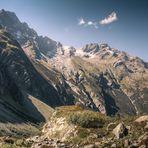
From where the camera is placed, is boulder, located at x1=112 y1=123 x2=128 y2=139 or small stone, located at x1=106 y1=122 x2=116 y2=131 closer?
boulder, located at x1=112 y1=123 x2=128 y2=139

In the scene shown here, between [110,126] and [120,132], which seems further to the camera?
[110,126]

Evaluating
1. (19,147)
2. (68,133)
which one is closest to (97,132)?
(68,133)

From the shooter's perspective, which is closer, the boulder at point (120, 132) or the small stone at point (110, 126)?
the boulder at point (120, 132)

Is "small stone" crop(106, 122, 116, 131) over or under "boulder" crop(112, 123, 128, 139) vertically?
over

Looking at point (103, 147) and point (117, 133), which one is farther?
point (117, 133)

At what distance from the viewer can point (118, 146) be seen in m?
127

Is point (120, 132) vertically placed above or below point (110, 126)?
below

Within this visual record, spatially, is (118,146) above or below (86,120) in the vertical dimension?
below

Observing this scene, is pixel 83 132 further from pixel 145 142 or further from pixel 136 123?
pixel 145 142

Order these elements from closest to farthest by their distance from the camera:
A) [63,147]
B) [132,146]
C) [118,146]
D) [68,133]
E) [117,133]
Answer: [132,146] < [118,146] < [63,147] < [117,133] < [68,133]

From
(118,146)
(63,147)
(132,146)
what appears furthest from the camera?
(63,147)

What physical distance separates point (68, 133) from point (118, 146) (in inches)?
2803

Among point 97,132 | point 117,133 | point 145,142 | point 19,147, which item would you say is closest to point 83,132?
point 97,132

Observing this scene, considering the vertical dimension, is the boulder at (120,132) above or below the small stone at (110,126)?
below
